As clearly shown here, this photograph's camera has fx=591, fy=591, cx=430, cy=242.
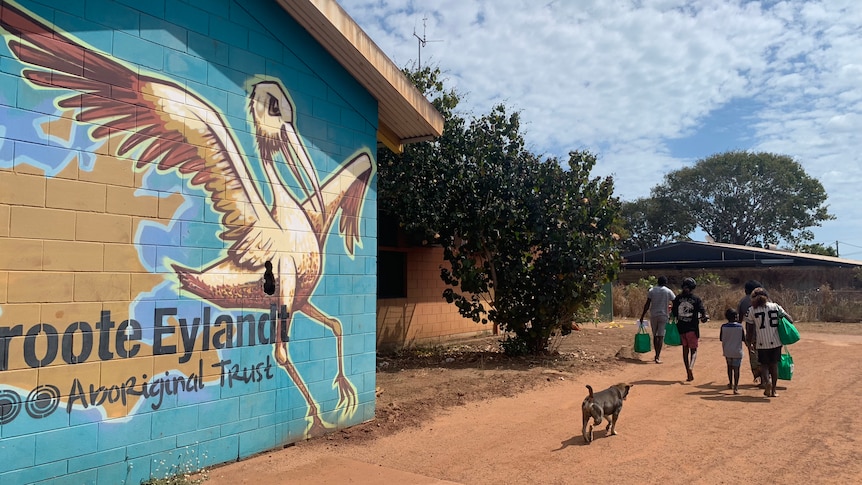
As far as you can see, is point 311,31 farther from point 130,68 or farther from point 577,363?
point 577,363

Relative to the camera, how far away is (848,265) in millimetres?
27766

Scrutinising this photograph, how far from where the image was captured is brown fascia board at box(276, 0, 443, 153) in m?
6.40

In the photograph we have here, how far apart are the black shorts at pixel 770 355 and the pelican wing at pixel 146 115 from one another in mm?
7366

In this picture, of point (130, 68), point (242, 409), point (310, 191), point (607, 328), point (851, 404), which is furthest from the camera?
point (607, 328)

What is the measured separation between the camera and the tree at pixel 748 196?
1652 inches

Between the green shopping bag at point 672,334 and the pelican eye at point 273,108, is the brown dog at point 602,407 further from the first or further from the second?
the pelican eye at point 273,108

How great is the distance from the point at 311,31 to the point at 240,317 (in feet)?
10.8

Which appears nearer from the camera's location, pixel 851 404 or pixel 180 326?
pixel 180 326

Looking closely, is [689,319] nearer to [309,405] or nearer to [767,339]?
[767,339]

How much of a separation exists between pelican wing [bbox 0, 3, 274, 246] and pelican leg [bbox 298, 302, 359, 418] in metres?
1.35

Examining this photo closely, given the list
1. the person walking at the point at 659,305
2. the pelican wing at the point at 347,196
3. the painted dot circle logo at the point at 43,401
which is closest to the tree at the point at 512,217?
the person walking at the point at 659,305

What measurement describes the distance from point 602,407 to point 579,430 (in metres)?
0.68

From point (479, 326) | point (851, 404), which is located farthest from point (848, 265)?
point (851, 404)

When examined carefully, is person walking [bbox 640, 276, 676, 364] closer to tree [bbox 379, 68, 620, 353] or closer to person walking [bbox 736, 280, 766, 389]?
tree [bbox 379, 68, 620, 353]
